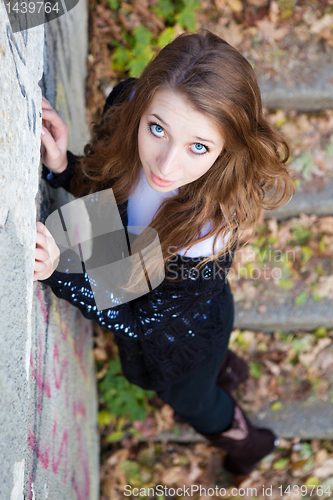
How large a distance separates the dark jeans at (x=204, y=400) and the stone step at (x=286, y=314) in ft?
2.10

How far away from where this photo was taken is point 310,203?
2965 millimetres

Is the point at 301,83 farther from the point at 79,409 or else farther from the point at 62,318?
the point at 79,409

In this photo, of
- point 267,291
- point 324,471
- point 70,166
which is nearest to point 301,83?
point 267,291

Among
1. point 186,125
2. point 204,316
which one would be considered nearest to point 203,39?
point 186,125

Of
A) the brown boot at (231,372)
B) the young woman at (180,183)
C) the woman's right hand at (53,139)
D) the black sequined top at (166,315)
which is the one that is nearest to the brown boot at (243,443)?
the brown boot at (231,372)

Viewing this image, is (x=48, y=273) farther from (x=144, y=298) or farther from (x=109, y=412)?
(x=109, y=412)

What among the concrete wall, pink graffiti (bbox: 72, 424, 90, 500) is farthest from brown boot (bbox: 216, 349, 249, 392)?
pink graffiti (bbox: 72, 424, 90, 500)

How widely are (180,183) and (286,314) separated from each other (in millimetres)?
1886

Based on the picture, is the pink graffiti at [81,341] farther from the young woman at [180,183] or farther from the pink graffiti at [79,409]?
the young woman at [180,183]

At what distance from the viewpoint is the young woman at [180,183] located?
4.16 feet

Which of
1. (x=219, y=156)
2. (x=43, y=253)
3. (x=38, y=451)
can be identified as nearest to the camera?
(x=43, y=253)

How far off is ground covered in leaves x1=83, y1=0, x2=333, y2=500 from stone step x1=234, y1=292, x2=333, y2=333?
0.04 m

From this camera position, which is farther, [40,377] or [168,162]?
[40,377]

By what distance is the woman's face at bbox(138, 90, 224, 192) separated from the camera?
4.09ft
